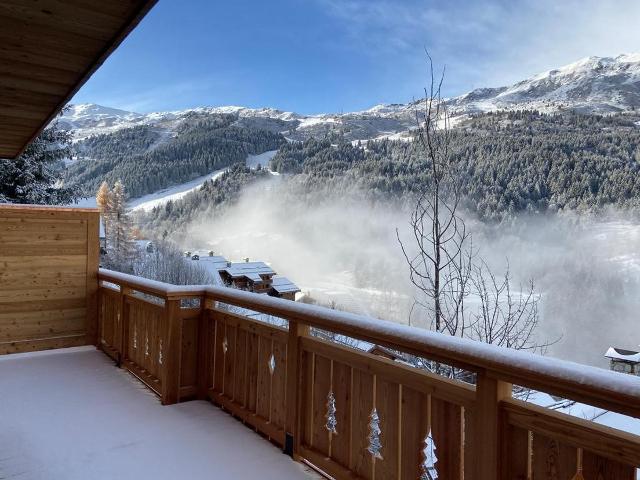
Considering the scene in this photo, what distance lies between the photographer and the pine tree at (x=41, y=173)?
36.6ft

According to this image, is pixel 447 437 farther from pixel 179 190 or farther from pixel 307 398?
pixel 179 190

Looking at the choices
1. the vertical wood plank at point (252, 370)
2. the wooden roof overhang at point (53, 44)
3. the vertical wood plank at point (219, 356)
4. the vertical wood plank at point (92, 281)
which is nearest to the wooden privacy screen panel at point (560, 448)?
the vertical wood plank at point (252, 370)

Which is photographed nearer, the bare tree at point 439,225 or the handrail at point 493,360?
the handrail at point 493,360

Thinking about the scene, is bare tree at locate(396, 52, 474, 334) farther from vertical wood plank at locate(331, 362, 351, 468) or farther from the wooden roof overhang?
the wooden roof overhang

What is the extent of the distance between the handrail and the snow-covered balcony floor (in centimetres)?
93

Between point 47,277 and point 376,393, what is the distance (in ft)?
15.8

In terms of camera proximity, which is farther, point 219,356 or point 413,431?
point 219,356

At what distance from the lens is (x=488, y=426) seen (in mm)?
1648

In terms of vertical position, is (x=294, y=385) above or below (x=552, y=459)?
below

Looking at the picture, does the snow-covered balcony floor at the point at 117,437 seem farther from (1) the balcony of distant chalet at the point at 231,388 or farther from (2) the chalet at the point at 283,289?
(2) the chalet at the point at 283,289

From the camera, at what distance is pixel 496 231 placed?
14219mm

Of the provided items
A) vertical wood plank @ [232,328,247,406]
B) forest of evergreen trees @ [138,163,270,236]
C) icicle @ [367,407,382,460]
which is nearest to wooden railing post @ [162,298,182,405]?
vertical wood plank @ [232,328,247,406]

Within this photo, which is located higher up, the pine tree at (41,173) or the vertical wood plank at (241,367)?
the pine tree at (41,173)

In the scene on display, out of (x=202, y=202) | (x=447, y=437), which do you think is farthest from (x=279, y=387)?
(x=202, y=202)
